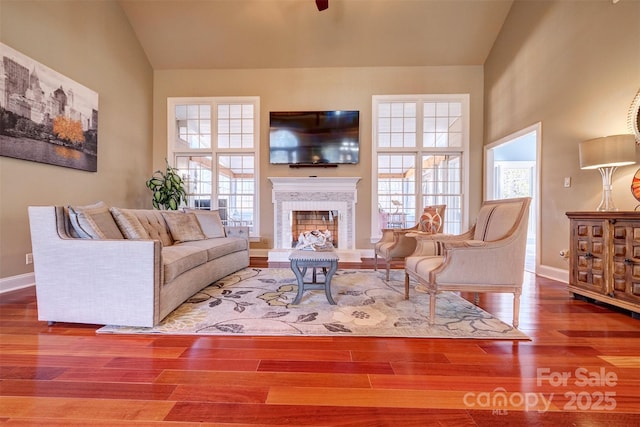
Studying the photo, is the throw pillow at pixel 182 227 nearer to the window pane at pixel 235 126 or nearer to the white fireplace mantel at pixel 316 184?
the white fireplace mantel at pixel 316 184

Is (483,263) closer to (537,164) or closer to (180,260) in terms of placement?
(180,260)

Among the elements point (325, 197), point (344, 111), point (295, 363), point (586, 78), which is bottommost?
point (295, 363)

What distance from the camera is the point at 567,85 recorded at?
3400mm

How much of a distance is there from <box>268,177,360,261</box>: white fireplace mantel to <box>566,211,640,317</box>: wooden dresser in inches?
124

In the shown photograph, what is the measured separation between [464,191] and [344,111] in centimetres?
279

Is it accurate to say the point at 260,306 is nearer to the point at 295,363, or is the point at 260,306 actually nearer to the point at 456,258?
the point at 295,363

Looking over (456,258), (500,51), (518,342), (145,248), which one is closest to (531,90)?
(500,51)

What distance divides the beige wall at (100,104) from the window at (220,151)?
1.95ft

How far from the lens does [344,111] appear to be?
521 cm

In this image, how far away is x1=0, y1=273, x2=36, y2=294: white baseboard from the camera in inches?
112

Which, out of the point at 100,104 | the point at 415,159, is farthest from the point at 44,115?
the point at 415,159

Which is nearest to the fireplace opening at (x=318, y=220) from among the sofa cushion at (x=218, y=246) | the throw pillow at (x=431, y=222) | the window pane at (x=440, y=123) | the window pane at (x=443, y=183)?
the sofa cushion at (x=218, y=246)

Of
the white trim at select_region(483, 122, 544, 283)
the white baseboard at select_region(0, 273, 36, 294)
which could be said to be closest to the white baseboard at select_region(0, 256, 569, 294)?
the white baseboard at select_region(0, 273, 36, 294)

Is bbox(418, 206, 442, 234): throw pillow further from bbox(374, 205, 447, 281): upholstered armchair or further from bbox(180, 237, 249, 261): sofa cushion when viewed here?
bbox(180, 237, 249, 261): sofa cushion
